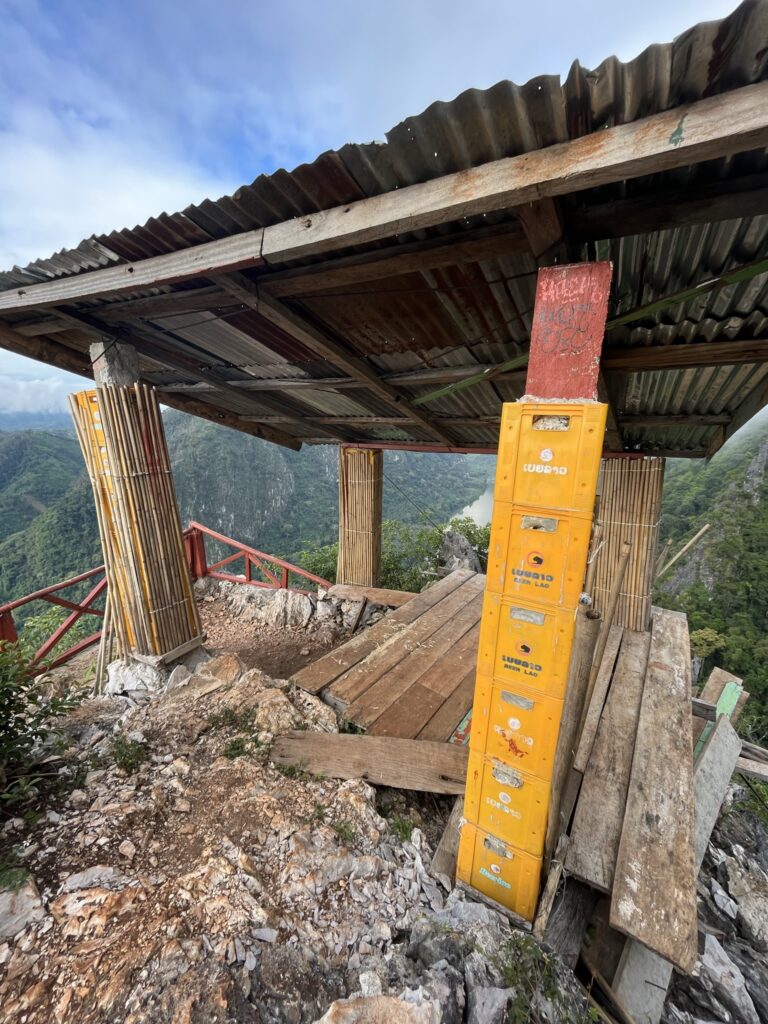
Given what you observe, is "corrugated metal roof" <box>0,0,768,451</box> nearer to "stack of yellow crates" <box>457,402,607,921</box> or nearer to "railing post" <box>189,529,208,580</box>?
"stack of yellow crates" <box>457,402,607,921</box>

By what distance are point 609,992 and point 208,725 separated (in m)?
2.80

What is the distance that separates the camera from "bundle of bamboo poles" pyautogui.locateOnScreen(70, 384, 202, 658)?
144 inches

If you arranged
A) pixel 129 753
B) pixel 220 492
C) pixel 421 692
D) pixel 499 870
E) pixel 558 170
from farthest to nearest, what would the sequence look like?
pixel 220 492, pixel 421 692, pixel 129 753, pixel 499 870, pixel 558 170

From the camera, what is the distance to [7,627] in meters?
3.88

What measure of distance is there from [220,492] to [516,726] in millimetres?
52789

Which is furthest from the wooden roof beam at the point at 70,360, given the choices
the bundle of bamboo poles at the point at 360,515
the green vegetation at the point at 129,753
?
the green vegetation at the point at 129,753

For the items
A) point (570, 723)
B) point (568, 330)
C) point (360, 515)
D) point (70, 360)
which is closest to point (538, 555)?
point (568, 330)

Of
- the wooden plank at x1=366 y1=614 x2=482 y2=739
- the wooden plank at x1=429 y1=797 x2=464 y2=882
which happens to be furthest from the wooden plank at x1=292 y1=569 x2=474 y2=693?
the wooden plank at x1=429 y1=797 x2=464 y2=882

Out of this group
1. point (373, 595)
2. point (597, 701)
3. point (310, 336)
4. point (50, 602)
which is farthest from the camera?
point (373, 595)

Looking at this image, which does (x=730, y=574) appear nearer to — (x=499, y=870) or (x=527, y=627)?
(x=499, y=870)

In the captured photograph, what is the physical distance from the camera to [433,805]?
107 inches

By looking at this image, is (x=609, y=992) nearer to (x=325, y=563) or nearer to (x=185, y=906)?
(x=185, y=906)

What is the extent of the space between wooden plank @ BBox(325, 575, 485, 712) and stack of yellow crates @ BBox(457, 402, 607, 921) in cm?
144

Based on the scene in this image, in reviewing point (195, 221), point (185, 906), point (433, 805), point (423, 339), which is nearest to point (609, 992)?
point (433, 805)
